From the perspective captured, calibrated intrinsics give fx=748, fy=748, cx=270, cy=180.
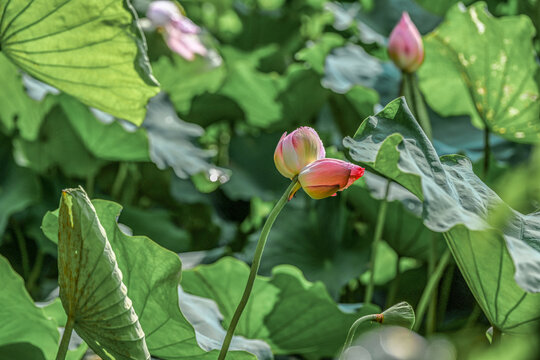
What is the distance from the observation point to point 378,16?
1.75 meters

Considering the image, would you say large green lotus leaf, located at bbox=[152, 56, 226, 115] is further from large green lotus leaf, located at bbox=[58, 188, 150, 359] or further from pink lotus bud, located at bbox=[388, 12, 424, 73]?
large green lotus leaf, located at bbox=[58, 188, 150, 359]

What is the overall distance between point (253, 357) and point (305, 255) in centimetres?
65

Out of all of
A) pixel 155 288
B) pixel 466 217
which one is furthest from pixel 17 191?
pixel 466 217

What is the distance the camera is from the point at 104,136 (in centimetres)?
128

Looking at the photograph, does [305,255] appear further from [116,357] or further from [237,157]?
[116,357]

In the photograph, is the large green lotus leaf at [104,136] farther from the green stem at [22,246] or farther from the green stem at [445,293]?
the green stem at [445,293]

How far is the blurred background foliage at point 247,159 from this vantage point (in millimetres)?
1229

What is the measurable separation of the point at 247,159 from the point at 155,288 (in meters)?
0.96

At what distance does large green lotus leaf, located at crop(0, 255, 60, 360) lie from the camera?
2.44 ft

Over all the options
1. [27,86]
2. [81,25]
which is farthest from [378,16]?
[81,25]

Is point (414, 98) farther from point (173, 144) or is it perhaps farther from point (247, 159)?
point (247, 159)

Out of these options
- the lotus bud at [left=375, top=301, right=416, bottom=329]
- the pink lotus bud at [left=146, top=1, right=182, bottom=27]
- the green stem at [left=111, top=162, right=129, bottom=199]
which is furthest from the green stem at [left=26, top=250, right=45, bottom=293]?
the lotus bud at [left=375, top=301, right=416, bottom=329]

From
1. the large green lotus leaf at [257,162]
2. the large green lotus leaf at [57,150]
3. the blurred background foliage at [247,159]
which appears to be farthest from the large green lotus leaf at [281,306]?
the large green lotus leaf at [257,162]

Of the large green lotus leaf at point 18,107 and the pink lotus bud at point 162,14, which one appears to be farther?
the pink lotus bud at point 162,14
